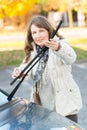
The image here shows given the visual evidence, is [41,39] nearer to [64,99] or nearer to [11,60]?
[64,99]

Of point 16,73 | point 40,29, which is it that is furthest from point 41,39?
point 16,73

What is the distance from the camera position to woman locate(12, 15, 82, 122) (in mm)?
3416

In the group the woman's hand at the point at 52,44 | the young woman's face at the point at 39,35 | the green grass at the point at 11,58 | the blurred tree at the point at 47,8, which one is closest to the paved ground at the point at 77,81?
the green grass at the point at 11,58

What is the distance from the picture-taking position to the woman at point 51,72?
3.42m

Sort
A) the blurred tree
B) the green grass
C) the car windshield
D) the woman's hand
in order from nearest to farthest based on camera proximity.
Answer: the car windshield
the woman's hand
the green grass
the blurred tree

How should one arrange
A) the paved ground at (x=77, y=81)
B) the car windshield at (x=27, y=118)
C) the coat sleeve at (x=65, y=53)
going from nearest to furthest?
the car windshield at (x=27, y=118) → the coat sleeve at (x=65, y=53) → the paved ground at (x=77, y=81)

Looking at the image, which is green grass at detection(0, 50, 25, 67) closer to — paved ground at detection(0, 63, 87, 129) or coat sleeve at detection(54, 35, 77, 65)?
paved ground at detection(0, 63, 87, 129)

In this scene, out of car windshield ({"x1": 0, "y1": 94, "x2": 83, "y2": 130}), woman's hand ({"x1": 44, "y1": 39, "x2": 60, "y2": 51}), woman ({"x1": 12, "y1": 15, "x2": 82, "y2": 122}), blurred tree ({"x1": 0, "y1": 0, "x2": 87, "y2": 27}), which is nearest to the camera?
car windshield ({"x1": 0, "y1": 94, "x2": 83, "y2": 130})

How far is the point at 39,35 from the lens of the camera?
3.39 metres

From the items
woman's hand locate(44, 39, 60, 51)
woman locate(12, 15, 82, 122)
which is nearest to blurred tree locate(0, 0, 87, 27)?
woman locate(12, 15, 82, 122)

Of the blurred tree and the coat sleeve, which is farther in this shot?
the blurred tree

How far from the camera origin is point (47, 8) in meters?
26.0

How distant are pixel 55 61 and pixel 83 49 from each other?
34.2 ft

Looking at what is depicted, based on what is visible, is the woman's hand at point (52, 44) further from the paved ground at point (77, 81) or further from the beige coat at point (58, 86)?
the paved ground at point (77, 81)
